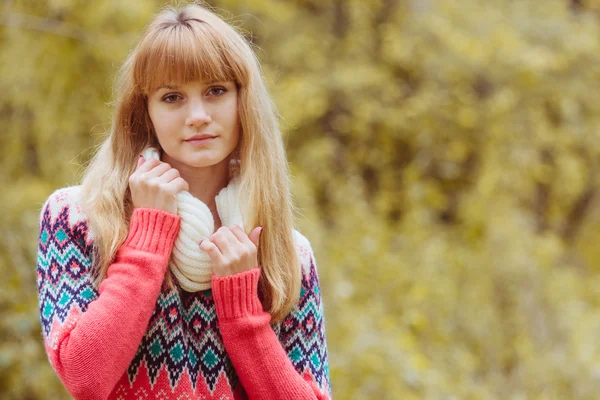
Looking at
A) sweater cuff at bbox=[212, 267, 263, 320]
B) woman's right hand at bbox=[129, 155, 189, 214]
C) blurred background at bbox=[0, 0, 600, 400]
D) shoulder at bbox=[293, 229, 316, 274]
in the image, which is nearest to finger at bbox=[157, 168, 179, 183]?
woman's right hand at bbox=[129, 155, 189, 214]

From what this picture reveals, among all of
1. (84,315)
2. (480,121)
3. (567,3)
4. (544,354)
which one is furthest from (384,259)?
(84,315)

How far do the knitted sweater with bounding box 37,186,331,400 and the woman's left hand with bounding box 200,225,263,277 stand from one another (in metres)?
0.02

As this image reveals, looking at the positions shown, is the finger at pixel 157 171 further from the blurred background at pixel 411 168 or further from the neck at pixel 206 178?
the blurred background at pixel 411 168

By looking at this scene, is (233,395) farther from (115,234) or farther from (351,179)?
(351,179)

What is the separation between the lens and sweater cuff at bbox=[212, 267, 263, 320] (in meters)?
1.69

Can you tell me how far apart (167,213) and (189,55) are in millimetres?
354

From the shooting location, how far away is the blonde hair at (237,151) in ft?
5.48

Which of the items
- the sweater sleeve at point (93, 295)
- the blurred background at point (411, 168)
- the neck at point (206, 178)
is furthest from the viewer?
the blurred background at point (411, 168)

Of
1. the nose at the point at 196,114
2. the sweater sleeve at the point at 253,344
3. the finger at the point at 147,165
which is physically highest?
the nose at the point at 196,114

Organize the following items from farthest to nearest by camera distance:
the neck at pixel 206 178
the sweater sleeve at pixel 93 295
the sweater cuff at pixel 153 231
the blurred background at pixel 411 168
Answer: the blurred background at pixel 411 168 < the neck at pixel 206 178 < the sweater cuff at pixel 153 231 < the sweater sleeve at pixel 93 295

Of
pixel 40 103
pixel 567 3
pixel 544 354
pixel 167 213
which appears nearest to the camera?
pixel 167 213

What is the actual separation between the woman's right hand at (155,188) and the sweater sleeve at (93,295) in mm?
22

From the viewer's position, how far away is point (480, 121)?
23.5 ft

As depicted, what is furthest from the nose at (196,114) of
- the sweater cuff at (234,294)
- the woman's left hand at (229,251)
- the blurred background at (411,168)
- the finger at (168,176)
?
the blurred background at (411,168)
